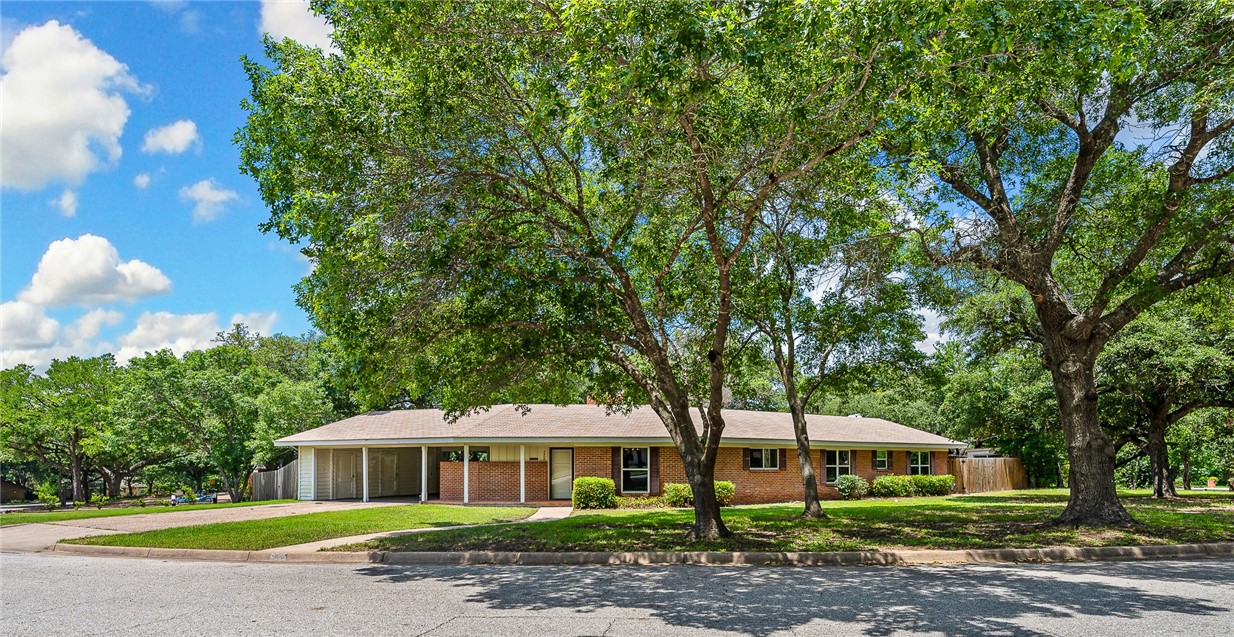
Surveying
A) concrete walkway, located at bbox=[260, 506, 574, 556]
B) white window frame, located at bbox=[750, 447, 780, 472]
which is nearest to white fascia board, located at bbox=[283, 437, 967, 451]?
white window frame, located at bbox=[750, 447, 780, 472]

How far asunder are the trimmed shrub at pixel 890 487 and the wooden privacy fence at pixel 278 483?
2210 cm

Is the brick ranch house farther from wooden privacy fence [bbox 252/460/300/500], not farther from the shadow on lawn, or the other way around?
the shadow on lawn

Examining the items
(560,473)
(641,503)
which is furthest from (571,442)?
(641,503)

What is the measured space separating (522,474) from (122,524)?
450 inches

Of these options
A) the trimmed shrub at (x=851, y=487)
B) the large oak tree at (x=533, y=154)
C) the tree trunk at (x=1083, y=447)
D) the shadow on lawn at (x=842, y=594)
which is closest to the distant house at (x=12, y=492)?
the trimmed shrub at (x=851, y=487)

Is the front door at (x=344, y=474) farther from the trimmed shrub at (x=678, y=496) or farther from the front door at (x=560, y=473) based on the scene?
the trimmed shrub at (x=678, y=496)

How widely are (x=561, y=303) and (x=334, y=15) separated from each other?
5.48 meters

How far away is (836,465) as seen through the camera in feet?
105

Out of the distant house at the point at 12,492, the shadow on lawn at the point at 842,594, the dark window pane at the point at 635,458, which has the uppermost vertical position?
the dark window pane at the point at 635,458

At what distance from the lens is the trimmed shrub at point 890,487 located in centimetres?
3152

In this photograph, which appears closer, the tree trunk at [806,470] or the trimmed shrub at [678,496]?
the tree trunk at [806,470]

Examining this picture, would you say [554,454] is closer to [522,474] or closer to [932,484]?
[522,474]

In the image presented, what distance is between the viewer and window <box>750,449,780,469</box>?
2942 centimetres

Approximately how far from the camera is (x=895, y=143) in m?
13.1
